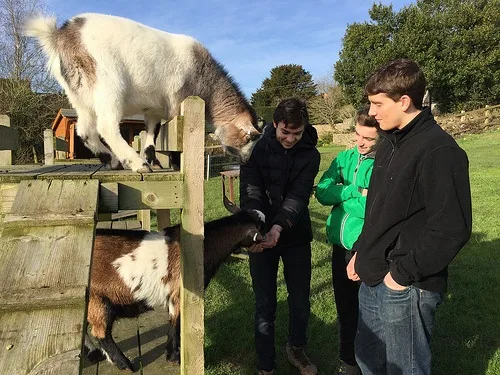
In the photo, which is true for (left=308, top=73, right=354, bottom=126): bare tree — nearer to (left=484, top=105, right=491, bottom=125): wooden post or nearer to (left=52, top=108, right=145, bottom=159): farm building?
(left=484, top=105, right=491, bottom=125): wooden post

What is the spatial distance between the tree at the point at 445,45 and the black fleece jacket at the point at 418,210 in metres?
30.4

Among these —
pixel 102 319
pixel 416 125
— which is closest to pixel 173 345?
pixel 102 319

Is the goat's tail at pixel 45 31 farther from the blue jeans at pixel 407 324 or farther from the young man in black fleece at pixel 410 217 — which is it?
the blue jeans at pixel 407 324

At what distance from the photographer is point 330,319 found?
4.68 m

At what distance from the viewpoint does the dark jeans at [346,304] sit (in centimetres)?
334

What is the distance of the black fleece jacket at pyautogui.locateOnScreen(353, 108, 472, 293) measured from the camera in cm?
191

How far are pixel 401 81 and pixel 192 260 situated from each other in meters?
1.55

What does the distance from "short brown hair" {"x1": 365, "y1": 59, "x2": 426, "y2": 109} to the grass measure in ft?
8.52

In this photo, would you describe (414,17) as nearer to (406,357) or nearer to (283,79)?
(283,79)

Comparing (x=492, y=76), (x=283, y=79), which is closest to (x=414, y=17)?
(x=492, y=76)

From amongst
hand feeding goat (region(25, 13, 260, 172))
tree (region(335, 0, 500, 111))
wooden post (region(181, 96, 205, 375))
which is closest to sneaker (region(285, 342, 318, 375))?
wooden post (region(181, 96, 205, 375))

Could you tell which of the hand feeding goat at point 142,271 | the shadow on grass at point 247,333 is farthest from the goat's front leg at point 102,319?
the shadow on grass at point 247,333

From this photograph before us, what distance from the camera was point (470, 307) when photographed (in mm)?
4855

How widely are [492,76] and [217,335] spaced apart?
33098mm
